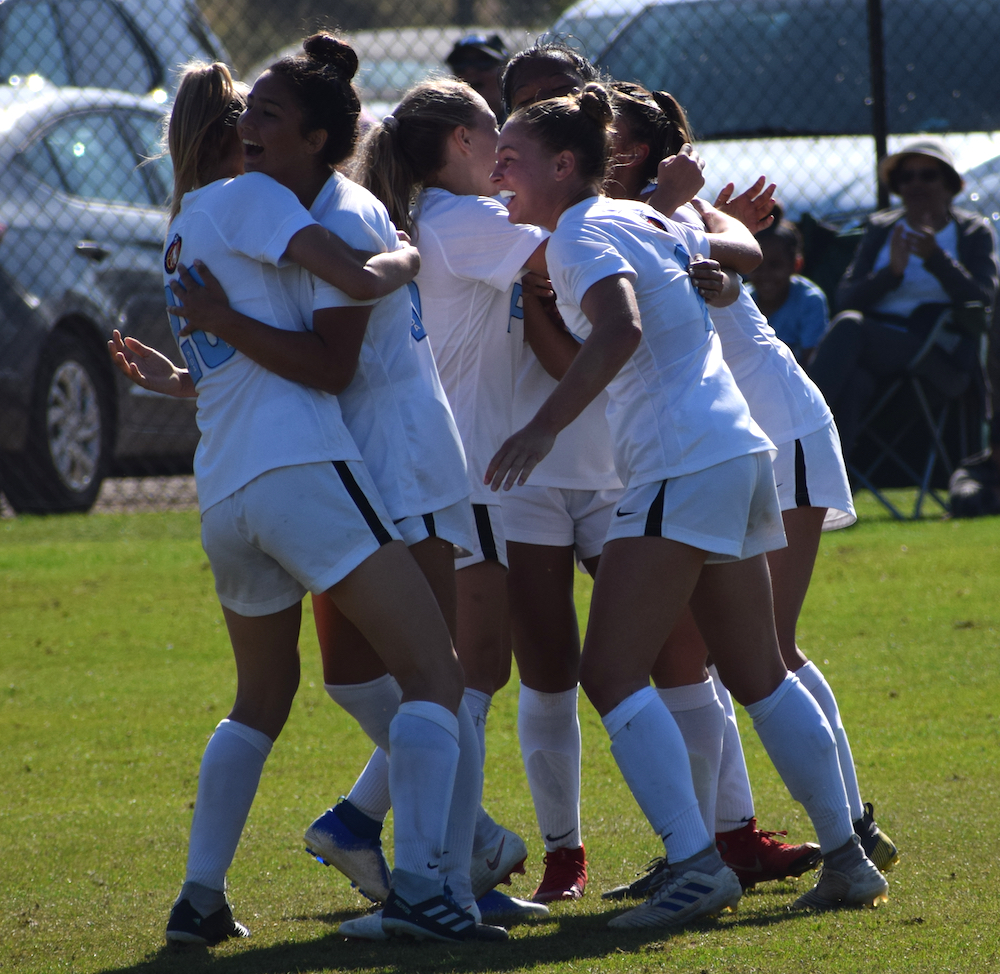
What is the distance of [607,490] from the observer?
3.49m

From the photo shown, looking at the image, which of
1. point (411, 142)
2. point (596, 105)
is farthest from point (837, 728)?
point (411, 142)

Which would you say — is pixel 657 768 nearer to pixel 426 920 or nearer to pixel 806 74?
pixel 426 920

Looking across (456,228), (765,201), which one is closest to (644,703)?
(456,228)

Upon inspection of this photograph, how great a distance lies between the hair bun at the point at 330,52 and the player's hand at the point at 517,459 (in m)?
0.88

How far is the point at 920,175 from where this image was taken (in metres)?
8.14

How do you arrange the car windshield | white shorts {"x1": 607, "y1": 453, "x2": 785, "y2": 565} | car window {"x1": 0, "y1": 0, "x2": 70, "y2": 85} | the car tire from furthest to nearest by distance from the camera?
car window {"x1": 0, "y1": 0, "x2": 70, "y2": 85}
the car windshield
the car tire
white shorts {"x1": 607, "y1": 453, "x2": 785, "y2": 565}

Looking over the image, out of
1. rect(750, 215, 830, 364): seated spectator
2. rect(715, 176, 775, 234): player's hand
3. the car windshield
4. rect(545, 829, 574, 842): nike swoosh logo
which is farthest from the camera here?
the car windshield

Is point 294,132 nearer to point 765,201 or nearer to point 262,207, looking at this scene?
point 262,207

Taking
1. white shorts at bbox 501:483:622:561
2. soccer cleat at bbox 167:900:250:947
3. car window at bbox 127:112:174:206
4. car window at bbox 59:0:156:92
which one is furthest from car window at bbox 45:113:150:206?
soccer cleat at bbox 167:900:250:947

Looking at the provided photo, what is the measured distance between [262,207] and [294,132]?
0.20 meters

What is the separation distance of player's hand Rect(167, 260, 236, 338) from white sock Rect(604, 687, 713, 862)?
3.62ft

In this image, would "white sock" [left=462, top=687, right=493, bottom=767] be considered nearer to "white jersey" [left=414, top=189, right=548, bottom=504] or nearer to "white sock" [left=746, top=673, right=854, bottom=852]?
"white jersey" [left=414, top=189, right=548, bottom=504]

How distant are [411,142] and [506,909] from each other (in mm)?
1749

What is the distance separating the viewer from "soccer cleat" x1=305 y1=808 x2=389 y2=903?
325 cm
